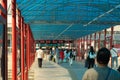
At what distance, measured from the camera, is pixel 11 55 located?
1158cm

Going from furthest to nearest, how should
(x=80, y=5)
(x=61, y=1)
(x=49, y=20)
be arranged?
Answer: (x=49, y=20) → (x=80, y=5) → (x=61, y=1)

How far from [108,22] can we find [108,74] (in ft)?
76.8

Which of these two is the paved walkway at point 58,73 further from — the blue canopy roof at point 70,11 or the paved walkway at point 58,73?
the blue canopy roof at point 70,11

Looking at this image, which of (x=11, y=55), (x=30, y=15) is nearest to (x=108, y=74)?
(x=11, y=55)

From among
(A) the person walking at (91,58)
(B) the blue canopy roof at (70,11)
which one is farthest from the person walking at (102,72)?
(A) the person walking at (91,58)

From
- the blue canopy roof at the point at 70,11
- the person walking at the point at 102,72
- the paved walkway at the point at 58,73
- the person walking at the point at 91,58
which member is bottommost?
the paved walkway at the point at 58,73

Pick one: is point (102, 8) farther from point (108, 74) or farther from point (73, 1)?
point (108, 74)

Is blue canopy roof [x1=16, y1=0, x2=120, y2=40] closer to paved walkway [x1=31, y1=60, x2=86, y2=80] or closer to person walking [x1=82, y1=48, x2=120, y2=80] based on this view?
paved walkway [x1=31, y1=60, x2=86, y2=80]

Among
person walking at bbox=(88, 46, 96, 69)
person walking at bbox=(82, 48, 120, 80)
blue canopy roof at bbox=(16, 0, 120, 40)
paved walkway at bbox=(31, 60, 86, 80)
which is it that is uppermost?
blue canopy roof at bbox=(16, 0, 120, 40)

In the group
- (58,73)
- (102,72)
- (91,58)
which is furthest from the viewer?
(58,73)

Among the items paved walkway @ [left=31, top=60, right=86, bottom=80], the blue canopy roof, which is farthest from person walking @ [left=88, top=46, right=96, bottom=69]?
the blue canopy roof

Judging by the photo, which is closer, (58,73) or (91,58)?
(91,58)

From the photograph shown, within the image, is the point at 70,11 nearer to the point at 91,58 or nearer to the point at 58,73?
the point at 91,58

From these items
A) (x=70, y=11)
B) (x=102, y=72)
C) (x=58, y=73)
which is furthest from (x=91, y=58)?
(x=102, y=72)
